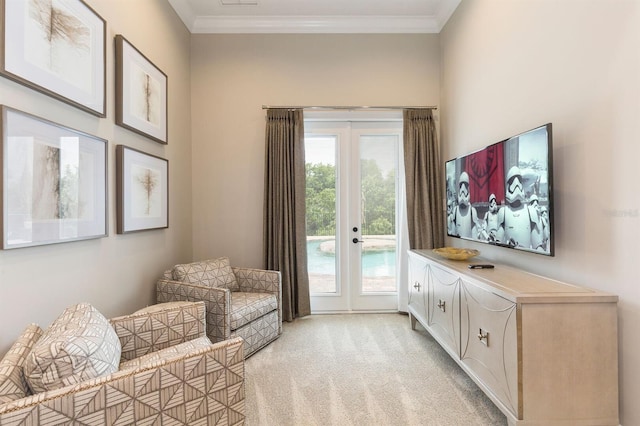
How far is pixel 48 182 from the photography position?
172 centimetres

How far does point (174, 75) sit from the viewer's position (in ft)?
11.0

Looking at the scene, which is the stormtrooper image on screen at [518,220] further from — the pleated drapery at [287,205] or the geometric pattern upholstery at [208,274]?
the geometric pattern upholstery at [208,274]

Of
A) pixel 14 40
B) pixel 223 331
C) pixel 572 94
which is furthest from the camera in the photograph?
pixel 223 331

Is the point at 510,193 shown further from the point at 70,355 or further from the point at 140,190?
the point at 140,190

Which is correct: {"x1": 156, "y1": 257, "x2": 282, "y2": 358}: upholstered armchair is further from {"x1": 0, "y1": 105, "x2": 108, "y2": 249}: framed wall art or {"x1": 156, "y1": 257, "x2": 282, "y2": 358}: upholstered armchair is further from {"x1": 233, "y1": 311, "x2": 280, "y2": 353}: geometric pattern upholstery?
{"x1": 0, "y1": 105, "x2": 108, "y2": 249}: framed wall art

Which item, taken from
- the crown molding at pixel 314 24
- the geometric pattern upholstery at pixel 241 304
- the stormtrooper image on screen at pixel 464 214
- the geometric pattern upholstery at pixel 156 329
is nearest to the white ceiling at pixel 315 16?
the crown molding at pixel 314 24

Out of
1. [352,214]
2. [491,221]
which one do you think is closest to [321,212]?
[352,214]

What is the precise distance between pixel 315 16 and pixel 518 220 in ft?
10.0

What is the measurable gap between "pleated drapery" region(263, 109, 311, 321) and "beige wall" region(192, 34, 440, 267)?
19cm

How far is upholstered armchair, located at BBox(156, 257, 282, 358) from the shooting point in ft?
8.39

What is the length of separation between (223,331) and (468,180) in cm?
235

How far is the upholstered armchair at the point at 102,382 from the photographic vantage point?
3.57 feet

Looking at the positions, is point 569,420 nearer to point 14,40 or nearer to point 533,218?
point 533,218

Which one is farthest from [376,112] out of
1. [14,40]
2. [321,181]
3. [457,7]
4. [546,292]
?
[14,40]
